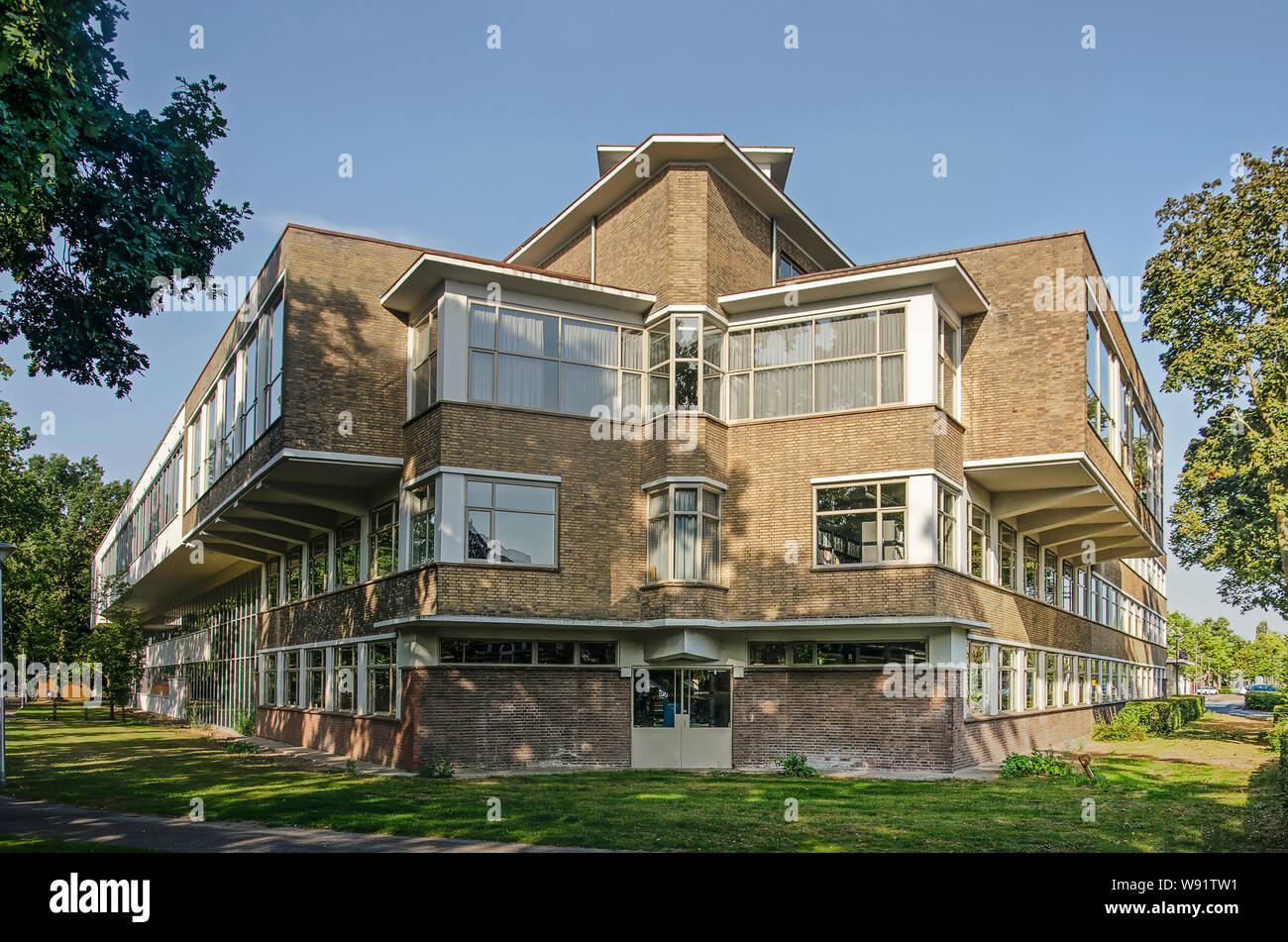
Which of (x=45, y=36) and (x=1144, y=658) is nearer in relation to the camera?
(x=45, y=36)

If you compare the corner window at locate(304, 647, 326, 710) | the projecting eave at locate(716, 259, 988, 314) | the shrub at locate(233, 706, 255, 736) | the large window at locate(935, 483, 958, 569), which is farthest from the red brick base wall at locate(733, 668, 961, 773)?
the shrub at locate(233, 706, 255, 736)

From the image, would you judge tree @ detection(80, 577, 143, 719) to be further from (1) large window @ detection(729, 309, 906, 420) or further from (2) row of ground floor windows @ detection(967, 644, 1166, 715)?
(2) row of ground floor windows @ detection(967, 644, 1166, 715)

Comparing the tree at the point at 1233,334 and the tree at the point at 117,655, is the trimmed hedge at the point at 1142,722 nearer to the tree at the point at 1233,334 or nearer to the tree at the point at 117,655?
the tree at the point at 1233,334

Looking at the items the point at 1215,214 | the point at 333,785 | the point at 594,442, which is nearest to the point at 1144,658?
the point at 1215,214

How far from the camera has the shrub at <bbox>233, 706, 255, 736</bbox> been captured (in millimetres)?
34031

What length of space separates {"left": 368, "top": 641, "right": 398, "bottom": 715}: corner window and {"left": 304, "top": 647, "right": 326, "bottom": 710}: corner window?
3937mm

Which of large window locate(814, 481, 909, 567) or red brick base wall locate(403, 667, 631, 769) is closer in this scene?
red brick base wall locate(403, 667, 631, 769)

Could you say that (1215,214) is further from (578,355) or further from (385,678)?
(385,678)

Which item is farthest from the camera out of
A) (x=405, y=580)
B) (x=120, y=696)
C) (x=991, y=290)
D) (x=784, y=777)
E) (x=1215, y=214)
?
(x=120, y=696)

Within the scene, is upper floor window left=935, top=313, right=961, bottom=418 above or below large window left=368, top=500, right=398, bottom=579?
above

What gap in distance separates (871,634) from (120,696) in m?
34.7

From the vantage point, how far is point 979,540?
25.1 metres

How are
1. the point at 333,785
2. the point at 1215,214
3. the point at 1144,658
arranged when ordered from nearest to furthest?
the point at 333,785 < the point at 1215,214 < the point at 1144,658

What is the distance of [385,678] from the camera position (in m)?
24.0
